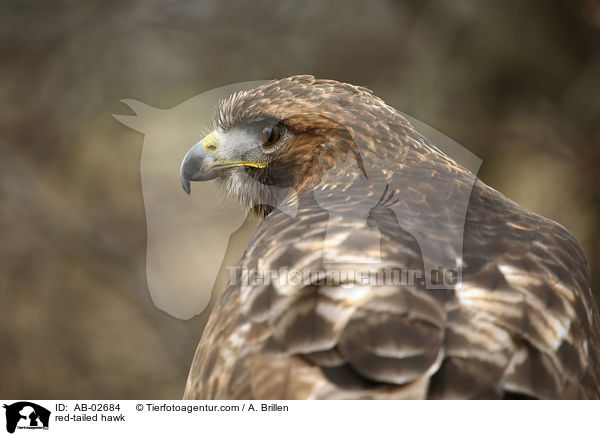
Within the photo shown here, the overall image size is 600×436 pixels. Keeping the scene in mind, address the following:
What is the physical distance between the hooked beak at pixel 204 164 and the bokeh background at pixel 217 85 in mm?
197

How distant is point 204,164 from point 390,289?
1118mm

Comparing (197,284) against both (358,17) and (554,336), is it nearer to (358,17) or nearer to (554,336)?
(358,17)

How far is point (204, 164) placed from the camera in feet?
7.45

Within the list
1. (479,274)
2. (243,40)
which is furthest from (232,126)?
(479,274)

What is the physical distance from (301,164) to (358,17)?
572mm

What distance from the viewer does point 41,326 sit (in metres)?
2.36

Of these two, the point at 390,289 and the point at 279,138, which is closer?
the point at 390,289

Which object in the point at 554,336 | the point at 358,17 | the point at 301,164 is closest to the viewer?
the point at 554,336

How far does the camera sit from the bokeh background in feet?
7.34

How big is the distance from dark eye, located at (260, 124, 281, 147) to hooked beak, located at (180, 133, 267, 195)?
3.1 inches
